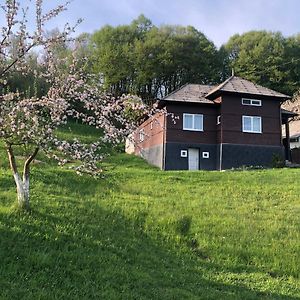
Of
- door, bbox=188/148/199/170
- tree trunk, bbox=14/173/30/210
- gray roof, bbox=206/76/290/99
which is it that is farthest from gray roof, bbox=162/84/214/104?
tree trunk, bbox=14/173/30/210

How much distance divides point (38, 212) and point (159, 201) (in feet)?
15.1

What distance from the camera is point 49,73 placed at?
31.7 ft

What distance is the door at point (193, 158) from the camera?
86.1 feet

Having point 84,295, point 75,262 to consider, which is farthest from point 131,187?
point 84,295

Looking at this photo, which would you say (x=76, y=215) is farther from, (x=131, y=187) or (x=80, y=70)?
(x=131, y=187)

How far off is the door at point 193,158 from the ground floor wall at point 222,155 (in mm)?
197

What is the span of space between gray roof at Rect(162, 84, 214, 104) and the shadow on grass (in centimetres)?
1623

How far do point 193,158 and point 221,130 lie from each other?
2.40 meters

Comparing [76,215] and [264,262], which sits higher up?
[76,215]

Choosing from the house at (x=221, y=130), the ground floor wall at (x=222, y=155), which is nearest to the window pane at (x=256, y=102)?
the house at (x=221, y=130)

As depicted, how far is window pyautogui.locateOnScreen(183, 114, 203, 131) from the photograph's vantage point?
86.2ft

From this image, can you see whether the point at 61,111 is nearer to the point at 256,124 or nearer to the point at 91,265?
the point at 91,265

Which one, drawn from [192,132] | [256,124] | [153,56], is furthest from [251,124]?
[153,56]

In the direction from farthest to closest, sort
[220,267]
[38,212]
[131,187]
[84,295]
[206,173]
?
[206,173]
[131,187]
[38,212]
[220,267]
[84,295]
